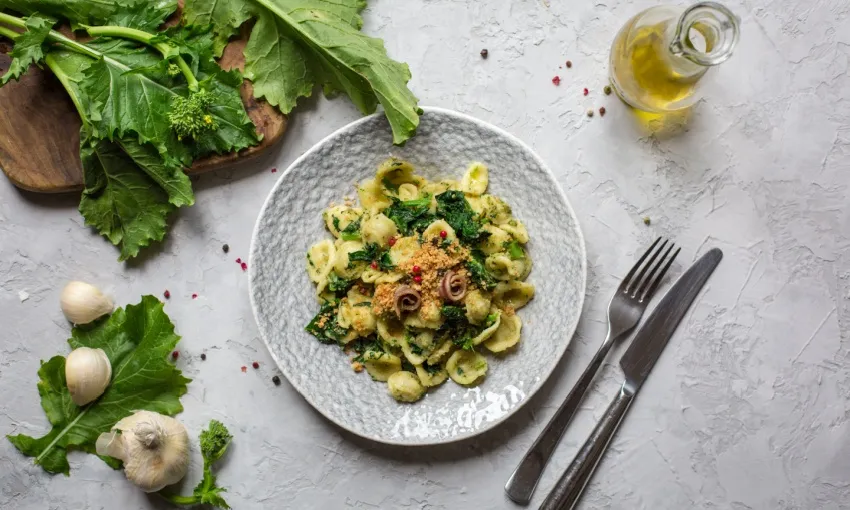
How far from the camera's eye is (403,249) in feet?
10.00

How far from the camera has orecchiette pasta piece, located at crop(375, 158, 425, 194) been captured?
3.22 meters

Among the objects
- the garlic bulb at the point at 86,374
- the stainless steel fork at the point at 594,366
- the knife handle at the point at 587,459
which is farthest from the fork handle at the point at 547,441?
the garlic bulb at the point at 86,374

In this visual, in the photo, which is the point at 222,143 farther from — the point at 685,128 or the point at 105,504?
the point at 685,128

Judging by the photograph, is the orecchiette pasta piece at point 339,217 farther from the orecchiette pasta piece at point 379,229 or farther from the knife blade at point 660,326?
the knife blade at point 660,326

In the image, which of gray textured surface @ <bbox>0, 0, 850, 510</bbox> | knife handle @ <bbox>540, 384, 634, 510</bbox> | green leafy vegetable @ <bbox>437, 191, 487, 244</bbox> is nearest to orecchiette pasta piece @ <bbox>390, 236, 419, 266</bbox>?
green leafy vegetable @ <bbox>437, 191, 487, 244</bbox>

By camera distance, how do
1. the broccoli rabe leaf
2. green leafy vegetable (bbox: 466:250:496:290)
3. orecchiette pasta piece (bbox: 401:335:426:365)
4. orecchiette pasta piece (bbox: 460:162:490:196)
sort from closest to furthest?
the broccoli rabe leaf, green leafy vegetable (bbox: 466:250:496:290), orecchiette pasta piece (bbox: 401:335:426:365), orecchiette pasta piece (bbox: 460:162:490:196)

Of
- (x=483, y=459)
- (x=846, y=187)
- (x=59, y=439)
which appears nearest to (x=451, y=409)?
(x=483, y=459)

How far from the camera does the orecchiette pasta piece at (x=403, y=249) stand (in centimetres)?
303

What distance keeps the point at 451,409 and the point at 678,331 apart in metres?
1.29

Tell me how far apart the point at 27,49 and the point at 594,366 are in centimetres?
318

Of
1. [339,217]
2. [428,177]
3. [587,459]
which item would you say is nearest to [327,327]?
[339,217]

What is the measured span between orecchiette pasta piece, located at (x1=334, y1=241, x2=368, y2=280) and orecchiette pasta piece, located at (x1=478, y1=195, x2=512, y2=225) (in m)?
0.66

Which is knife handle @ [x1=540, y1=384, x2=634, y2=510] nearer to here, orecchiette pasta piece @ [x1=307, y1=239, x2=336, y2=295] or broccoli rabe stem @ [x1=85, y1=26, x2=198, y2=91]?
orecchiette pasta piece @ [x1=307, y1=239, x2=336, y2=295]

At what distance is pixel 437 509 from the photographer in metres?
3.29
